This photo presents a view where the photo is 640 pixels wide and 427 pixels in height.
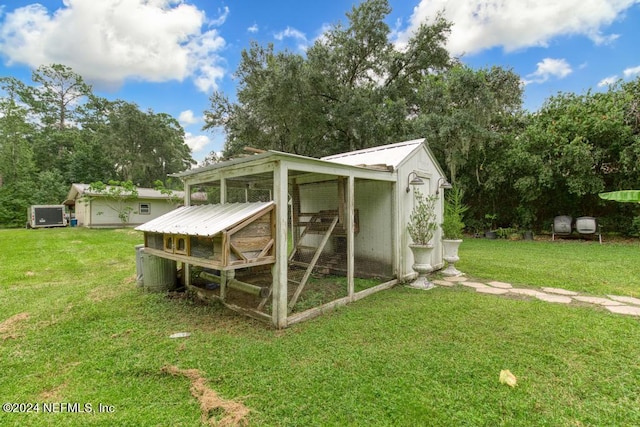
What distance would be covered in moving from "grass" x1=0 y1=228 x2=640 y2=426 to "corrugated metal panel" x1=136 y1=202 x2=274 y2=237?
1.14 m

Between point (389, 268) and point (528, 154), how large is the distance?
8.56 metres

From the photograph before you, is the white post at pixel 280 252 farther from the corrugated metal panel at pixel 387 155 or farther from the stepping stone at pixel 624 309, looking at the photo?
the stepping stone at pixel 624 309

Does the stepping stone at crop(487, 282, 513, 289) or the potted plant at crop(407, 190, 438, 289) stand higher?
the potted plant at crop(407, 190, 438, 289)

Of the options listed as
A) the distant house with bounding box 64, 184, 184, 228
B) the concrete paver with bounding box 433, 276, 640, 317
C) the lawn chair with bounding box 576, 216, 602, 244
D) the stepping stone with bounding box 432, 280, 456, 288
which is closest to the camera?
the concrete paver with bounding box 433, 276, 640, 317

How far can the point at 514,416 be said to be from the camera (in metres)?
1.88

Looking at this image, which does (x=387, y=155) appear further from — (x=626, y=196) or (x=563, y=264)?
(x=563, y=264)

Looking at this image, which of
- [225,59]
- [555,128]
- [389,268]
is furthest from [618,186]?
[225,59]

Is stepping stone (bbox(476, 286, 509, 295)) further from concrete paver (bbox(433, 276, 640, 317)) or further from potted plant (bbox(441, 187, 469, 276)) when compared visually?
potted plant (bbox(441, 187, 469, 276))

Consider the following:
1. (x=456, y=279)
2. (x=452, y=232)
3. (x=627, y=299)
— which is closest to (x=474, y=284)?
(x=456, y=279)

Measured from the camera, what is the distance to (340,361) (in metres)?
2.54

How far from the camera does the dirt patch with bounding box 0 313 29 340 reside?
Answer: 320 centimetres

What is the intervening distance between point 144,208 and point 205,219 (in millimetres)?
18330

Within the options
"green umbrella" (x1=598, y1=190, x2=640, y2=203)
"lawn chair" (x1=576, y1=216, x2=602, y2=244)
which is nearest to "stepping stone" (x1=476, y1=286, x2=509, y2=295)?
"green umbrella" (x1=598, y1=190, x2=640, y2=203)

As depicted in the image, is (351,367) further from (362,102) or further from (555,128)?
(555,128)
